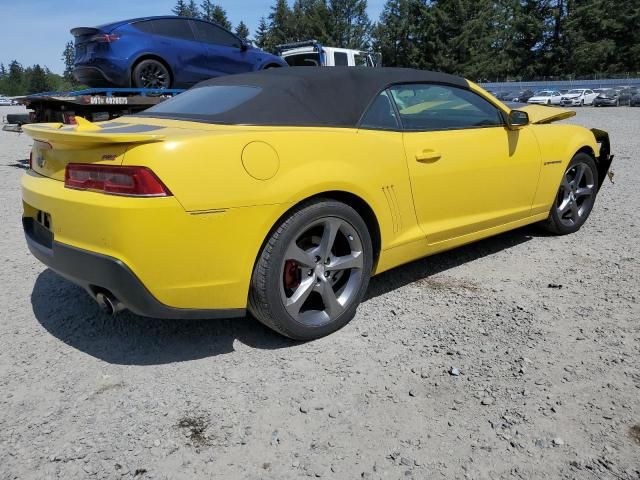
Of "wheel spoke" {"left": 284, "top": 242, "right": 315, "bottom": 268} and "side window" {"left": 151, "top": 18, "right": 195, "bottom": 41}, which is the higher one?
"side window" {"left": 151, "top": 18, "right": 195, "bottom": 41}

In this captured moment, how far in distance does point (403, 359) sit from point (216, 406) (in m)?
0.96

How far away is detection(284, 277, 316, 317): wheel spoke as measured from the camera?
2725 millimetres

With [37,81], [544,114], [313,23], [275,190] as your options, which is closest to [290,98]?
[275,190]

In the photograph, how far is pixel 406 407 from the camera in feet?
7.50

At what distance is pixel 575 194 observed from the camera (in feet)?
15.6

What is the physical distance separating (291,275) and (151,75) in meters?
6.47

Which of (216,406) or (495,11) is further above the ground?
(495,11)

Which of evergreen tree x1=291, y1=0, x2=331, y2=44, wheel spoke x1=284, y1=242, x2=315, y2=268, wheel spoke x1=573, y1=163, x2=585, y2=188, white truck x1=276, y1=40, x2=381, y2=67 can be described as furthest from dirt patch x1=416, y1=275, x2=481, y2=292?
evergreen tree x1=291, y1=0, x2=331, y2=44

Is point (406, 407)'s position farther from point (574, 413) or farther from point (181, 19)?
point (181, 19)

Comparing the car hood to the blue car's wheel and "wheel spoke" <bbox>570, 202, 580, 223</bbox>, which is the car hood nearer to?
"wheel spoke" <bbox>570, 202, 580, 223</bbox>

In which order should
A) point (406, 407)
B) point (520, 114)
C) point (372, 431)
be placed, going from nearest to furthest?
point (372, 431)
point (406, 407)
point (520, 114)

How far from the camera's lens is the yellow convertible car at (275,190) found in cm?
230

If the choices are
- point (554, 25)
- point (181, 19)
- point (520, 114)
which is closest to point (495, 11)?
point (554, 25)

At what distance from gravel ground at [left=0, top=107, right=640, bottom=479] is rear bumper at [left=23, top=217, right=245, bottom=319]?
341mm
